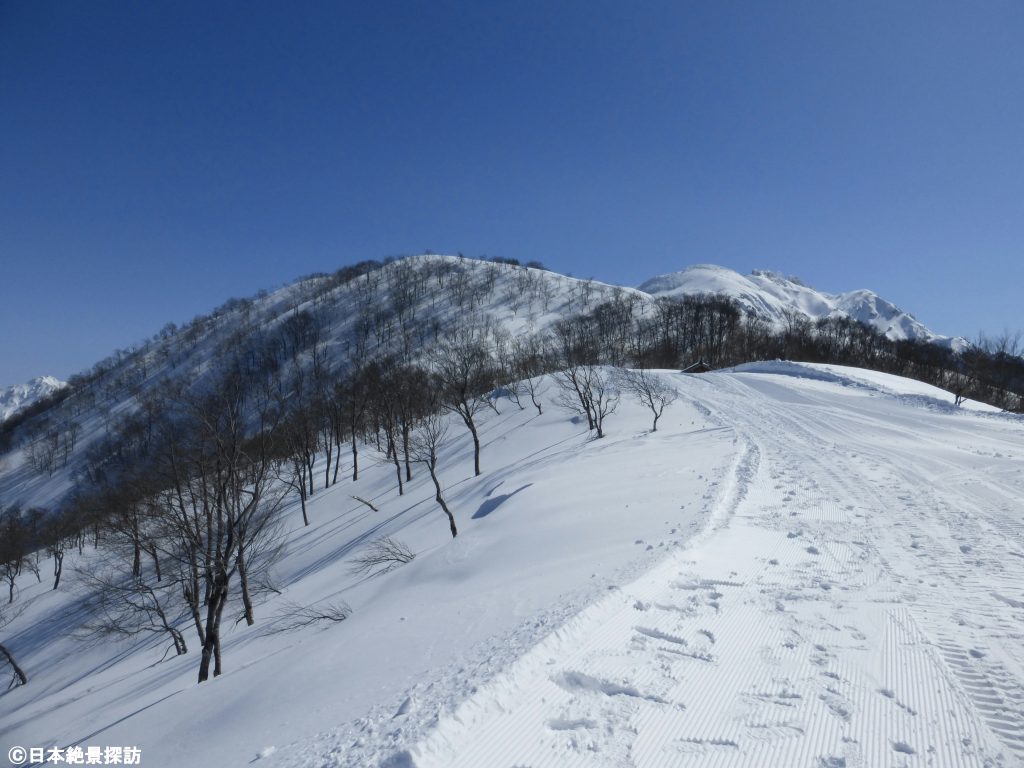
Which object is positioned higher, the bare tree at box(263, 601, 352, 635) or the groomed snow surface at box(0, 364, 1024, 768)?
the groomed snow surface at box(0, 364, 1024, 768)

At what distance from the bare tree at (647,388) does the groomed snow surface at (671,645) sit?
57.7ft

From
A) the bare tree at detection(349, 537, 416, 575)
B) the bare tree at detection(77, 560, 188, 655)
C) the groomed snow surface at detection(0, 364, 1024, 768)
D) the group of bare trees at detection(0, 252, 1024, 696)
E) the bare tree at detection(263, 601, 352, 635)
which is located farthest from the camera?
the bare tree at detection(77, 560, 188, 655)

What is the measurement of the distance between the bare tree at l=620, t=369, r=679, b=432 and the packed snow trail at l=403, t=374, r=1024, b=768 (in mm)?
22844

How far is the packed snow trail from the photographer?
3.38m

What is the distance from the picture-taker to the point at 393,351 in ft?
336

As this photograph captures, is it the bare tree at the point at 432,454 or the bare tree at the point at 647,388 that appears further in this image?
the bare tree at the point at 647,388

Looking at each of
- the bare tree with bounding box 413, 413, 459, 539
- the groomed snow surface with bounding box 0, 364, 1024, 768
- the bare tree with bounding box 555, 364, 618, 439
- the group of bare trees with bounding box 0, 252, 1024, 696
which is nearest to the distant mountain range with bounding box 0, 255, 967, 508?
the group of bare trees with bounding box 0, 252, 1024, 696

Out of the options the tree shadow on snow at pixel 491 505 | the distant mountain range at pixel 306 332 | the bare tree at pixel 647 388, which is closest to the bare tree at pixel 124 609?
the tree shadow on snow at pixel 491 505

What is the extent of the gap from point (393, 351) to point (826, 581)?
102167mm

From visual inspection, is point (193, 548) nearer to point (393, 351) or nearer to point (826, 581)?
point (826, 581)

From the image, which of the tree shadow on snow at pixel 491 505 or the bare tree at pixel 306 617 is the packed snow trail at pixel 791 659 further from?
the tree shadow on snow at pixel 491 505

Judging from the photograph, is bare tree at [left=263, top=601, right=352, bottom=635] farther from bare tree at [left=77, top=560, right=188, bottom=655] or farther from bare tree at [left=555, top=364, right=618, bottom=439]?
bare tree at [left=555, top=364, right=618, bottom=439]

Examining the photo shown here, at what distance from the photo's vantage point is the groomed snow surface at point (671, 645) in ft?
11.5

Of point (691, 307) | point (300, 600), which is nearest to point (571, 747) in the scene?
point (300, 600)
